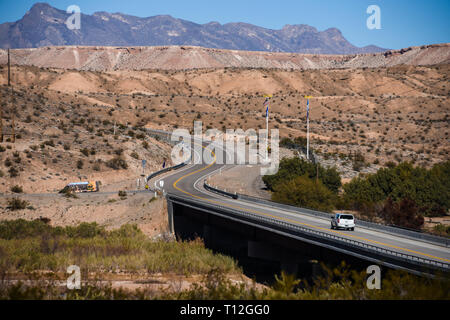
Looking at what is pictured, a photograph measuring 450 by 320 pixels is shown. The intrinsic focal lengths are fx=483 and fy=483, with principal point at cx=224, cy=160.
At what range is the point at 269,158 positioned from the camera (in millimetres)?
80688

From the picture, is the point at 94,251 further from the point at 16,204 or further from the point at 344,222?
the point at 344,222

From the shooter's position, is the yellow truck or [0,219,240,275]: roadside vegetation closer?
[0,219,240,275]: roadside vegetation

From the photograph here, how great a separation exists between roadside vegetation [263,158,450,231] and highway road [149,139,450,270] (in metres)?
5.40

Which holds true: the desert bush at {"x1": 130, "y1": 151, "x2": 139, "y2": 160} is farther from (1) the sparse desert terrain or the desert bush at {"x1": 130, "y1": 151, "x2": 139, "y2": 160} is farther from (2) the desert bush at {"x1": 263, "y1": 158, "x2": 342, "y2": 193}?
(2) the desert bush at {"x1": 263, "y1": 158, "x2": 342, "y2": 193}

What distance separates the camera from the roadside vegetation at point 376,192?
42812 millimetres

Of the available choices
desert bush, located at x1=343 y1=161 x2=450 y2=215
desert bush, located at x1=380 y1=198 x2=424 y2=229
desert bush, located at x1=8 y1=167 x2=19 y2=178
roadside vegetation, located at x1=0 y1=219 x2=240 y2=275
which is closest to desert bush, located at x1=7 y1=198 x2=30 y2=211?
roadside vegetation, located at x1=0 y1=219 x2=240 y2=275

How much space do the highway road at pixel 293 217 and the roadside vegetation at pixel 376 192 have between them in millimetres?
5402

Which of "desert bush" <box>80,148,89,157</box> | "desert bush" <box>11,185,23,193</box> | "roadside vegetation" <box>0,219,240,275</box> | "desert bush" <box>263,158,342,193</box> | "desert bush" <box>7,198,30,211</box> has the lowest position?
"roadside vegetation" <box>0,219,240,275</box>

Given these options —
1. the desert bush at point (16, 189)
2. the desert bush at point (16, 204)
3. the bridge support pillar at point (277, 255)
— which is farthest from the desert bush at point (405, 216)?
the desert bush at point (16, 189)

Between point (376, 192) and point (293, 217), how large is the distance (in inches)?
688

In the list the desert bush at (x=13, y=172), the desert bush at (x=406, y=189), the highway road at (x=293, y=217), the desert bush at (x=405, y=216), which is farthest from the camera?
the desert bush at (x=13, y=172)

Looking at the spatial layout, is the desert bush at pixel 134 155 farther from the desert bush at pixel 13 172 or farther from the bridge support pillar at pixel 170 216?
the bridge support pillar at pixel 170 216

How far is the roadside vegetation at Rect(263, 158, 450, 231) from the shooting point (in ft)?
140
